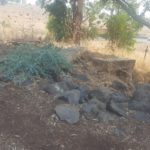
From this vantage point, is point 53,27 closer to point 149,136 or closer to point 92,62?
point 92,62

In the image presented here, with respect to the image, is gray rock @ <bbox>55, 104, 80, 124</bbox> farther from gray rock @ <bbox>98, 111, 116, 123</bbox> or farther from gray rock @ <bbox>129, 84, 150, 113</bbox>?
gray rock @ <bbox>129, 84, 150, 113</bbox>

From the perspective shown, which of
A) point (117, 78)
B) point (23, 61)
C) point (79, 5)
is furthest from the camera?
point (79, 5)

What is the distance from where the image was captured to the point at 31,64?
656 centimetres

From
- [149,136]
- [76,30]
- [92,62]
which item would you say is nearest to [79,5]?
[76,30]

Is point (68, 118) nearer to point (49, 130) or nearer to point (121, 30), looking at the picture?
point (49, 130)

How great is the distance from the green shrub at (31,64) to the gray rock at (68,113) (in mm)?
930

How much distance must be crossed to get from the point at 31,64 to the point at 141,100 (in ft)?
6.02

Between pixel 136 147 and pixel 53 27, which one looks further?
pixel 53 27

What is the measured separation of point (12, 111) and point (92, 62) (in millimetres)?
3017

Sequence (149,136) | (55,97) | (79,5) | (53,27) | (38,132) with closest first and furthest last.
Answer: (38,132)
(149,136)
(55,97)
(79,5)
(53,27)

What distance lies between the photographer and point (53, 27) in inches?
546

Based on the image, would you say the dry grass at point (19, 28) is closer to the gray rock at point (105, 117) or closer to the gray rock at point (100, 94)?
the gray rock at point (100, 94)

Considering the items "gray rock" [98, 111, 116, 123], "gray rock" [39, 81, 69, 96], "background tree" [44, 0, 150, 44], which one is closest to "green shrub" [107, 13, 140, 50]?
"background tree" [44, 0, 150, 44]

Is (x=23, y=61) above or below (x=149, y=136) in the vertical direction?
above
